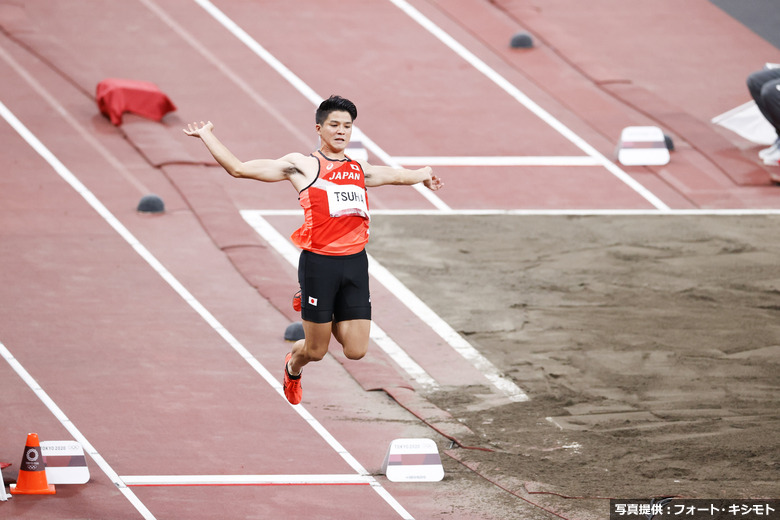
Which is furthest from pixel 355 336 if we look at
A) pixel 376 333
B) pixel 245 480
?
pixel 376 333

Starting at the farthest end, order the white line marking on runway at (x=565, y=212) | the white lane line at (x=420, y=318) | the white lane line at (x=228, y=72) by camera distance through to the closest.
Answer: the white lane line at (x=228, y=72) → the white line marking on runway at (x=565, y=212) → the white lane line at (x=420, y=318)

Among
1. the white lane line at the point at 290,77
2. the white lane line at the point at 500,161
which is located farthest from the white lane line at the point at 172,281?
the white lane line at the point at 500,161

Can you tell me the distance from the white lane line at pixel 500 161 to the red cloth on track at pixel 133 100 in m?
3.60

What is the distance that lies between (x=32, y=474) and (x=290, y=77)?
1181 centimetres

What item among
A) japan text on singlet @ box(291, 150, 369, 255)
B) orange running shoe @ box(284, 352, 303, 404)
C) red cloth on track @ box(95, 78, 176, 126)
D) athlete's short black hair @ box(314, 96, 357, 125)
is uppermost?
red cloth on track @ box(95, 78, 176, 126)

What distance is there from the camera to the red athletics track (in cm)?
1071

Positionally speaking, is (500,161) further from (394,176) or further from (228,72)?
(394,176)

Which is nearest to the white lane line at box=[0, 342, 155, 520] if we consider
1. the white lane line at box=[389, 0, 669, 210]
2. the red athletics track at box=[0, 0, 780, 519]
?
the red athletics track at box=[0, 0, 780, 519]

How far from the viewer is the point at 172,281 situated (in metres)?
14.5

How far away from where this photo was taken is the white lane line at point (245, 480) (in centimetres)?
1008

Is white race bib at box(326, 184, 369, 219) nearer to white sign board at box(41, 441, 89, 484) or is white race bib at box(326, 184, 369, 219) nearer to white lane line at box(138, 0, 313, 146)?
white sign board at box(41, 441, 89, 484)

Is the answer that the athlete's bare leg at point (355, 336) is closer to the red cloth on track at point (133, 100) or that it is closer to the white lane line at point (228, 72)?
the white lane line at point (228, 72)

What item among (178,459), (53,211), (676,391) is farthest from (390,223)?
(178,459)

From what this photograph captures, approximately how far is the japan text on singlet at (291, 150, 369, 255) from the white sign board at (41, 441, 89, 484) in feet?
8.07
